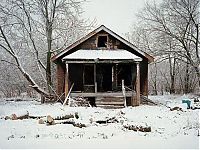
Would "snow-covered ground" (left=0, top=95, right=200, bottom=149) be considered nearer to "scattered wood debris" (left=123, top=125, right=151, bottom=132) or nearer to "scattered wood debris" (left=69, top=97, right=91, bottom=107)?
"scattered wood debris" (left=123, top=125, right=151, bottom=132)

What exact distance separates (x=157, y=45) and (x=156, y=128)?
22477 mm

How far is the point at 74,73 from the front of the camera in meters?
19.7

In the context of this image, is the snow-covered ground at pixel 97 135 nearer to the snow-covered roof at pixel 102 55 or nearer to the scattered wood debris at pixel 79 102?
the scattered wood debris at pixel 79 102

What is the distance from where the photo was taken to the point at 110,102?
1705 centimetres

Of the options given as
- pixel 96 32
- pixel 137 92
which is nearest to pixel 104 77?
pixel 96 32

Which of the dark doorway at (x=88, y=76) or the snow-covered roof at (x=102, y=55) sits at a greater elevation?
the snow-covered roof at (x=102, y=55)

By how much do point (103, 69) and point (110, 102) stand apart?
4.25 m

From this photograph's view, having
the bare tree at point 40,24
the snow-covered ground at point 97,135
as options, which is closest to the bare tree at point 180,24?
the bare tree at point 40,24

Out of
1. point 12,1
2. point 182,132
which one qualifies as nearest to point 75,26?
point 12,1

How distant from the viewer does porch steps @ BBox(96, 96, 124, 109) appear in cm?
Result: 1695

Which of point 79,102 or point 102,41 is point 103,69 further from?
point 79,102

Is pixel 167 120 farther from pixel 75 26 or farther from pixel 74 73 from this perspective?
pixel 75 26

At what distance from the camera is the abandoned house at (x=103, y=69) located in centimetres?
1731

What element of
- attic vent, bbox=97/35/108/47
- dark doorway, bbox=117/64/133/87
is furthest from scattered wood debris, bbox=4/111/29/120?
dark doorway, bbox=117/64/133/87
